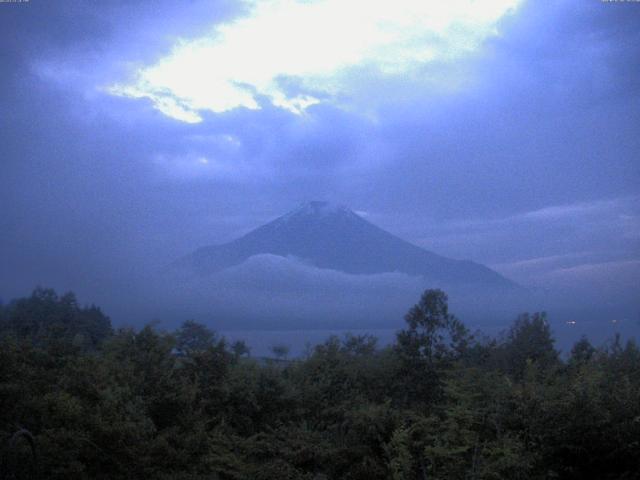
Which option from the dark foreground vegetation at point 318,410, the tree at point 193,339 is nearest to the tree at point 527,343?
the dark foreground vegetation at point 318,410

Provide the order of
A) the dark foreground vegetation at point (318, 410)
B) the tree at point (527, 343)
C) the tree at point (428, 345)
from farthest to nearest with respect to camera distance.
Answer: the tree at point (527, 343) → the tree at point (428, 345) → the dark foreground vegetation at point (318, 410)

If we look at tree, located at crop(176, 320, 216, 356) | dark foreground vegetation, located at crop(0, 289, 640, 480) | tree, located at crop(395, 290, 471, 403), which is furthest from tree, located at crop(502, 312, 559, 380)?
tree, located at crop(176, 320, 216, 356)

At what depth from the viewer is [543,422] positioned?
8.51 meters

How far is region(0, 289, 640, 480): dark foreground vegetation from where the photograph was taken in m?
8.11

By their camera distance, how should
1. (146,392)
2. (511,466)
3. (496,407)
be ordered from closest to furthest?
(511,466) < (496,407) < (146,392)

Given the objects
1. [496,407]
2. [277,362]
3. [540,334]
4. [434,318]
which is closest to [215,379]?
[277,362]

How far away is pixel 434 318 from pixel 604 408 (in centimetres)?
392

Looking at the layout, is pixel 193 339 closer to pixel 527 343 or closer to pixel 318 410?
pixel 318 410

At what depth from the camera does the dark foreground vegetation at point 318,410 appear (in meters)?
8.11

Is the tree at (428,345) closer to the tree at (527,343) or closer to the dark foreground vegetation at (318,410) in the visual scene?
the dark foreground vegetation at (318,410)

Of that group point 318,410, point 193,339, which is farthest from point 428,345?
point 193,339

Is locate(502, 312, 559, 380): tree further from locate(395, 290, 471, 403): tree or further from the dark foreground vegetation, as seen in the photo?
locate(395, 290, 471, 403): tree

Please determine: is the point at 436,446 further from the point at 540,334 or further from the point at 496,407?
the point at 540,334

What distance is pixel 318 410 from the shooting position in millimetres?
11898
